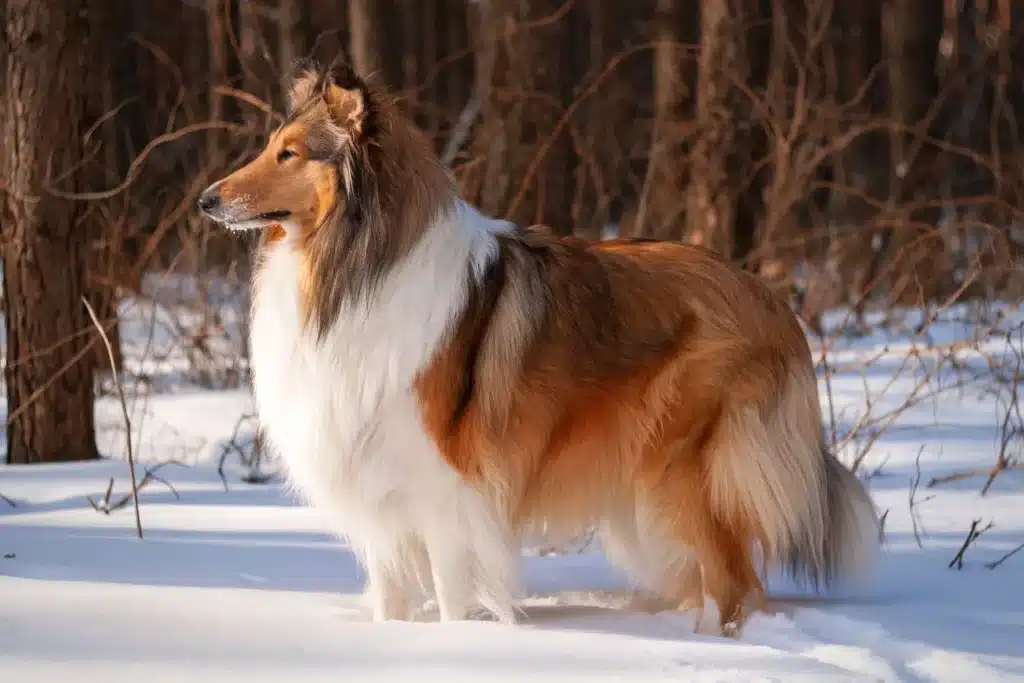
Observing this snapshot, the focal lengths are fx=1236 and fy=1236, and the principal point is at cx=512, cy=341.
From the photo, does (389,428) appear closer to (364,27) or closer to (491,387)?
(491,387)

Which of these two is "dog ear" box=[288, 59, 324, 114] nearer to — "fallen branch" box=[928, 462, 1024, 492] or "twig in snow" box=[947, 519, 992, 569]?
"twig in snow" box=[947, 519, 992, 569]

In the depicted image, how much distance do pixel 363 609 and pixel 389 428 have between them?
0.62 m

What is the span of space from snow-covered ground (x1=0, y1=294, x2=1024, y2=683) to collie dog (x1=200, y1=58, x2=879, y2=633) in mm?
232

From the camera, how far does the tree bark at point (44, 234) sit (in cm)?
559

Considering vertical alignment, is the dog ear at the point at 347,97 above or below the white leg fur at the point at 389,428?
above

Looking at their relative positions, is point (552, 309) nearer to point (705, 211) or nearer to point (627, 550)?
point (627, 550)

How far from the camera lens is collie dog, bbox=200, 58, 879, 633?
359cm

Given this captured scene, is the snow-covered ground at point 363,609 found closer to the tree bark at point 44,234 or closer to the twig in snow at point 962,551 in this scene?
the twig in snow at point 962,551

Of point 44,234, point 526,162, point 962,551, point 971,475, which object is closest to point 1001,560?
point 962,551

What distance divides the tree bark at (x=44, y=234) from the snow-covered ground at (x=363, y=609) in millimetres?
313

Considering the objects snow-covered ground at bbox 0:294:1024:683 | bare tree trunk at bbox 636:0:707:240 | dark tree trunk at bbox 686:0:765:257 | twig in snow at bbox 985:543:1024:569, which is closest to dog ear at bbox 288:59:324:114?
snow-covered ground at bbox 0:294:1024:683

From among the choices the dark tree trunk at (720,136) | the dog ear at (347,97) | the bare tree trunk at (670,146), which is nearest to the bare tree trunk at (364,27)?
the bare tree trunk at (670,146)

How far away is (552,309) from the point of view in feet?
12.2

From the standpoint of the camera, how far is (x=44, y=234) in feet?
18.5
